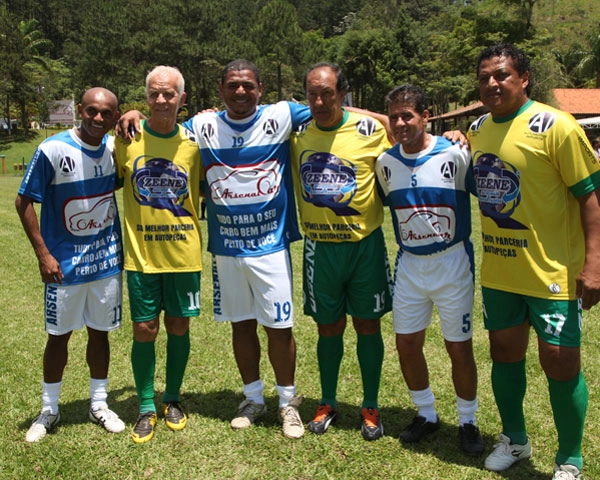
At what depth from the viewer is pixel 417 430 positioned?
3.90 metres

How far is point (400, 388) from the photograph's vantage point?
4777mm

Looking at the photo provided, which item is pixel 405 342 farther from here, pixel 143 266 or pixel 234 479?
pixel 143 266

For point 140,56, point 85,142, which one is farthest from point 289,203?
point 140,56

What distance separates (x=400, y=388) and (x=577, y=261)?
83.1 inches

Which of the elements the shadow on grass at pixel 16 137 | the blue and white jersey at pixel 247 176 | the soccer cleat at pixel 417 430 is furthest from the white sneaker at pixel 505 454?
the shadow on grass at pixel 16 137

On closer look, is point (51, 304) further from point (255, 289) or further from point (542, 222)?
point (542, 222)

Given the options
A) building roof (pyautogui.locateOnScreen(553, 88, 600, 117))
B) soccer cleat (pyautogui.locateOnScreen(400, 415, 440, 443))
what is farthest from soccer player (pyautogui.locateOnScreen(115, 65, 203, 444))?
building roof (pyautogui.locateOnScreen(553, 88, 600, 117))

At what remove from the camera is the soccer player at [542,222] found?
3.04 metres

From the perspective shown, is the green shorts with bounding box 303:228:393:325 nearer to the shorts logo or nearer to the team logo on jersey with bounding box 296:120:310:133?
the team logo on jersey with bounding box 296:120:310:133

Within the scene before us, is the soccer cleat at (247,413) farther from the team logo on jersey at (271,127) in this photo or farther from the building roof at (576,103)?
the building roof at (576,103)

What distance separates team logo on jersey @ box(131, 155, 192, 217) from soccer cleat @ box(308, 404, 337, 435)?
5.91 ft

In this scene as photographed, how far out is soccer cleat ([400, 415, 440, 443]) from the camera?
3867 millimetres

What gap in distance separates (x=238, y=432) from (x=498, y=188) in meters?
2.46

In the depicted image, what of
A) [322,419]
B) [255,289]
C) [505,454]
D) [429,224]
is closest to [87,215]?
[255,289]
